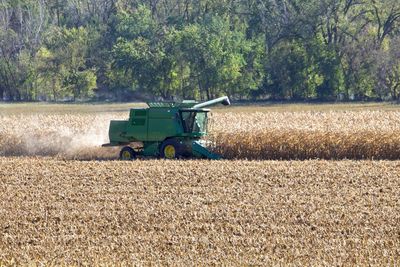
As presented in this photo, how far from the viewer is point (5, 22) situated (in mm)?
86000

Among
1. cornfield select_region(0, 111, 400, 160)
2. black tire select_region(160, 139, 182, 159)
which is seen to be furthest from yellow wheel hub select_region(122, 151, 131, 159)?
cornfield select_region(0, 111, 400, 160)

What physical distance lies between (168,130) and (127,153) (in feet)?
5.35

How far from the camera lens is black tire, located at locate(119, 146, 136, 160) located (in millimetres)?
25797

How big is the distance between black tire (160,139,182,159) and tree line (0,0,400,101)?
41.3 meters

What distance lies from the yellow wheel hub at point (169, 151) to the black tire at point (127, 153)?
3.79 feet

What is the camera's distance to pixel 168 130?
82.3 feet

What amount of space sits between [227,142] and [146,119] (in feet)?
9.18

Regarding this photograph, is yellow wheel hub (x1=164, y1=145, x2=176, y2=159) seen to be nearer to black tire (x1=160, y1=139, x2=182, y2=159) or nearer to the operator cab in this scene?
black tire (x1=160, y1=139, x2=182, y2=159)

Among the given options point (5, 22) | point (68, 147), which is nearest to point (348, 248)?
point (68, 147)

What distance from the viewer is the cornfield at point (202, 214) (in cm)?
1316

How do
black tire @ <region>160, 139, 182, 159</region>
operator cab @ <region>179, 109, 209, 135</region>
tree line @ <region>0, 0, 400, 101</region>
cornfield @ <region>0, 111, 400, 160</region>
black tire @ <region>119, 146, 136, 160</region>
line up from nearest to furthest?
black tire @ <region>160, 139, 182, 159</region> < operator cab @ <region>179, 109, 209, 135</region> < black tire @ <region>119, 146, 136, 160</region> < cornfield @ <region>0, 111, 400, 160</region> < tree line @ <region>0, 0, 400, 101</region>

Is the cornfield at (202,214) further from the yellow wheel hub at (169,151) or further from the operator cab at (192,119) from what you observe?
the operator cab at (192,119)

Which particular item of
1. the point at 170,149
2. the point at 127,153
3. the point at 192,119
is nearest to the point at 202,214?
the point at 170,149

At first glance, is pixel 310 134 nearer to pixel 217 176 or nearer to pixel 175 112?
pixel 175 112
